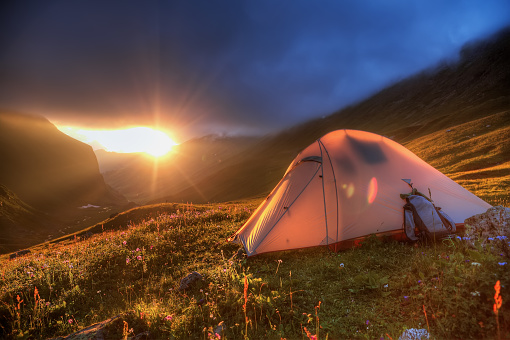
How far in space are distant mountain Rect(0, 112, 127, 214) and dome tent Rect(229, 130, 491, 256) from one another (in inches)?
6409

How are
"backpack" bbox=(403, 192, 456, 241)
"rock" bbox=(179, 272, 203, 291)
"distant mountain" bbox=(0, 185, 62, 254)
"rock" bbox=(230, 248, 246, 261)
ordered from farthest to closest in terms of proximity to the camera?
"distant mountain" bbox=(0, 185, 62, 254) < "rock" bbox=(230, 248, 246, 261) < "backpack" bbox=(403, 192, 456, 241) < "rock" bbox=(179, 272, 203, 291)

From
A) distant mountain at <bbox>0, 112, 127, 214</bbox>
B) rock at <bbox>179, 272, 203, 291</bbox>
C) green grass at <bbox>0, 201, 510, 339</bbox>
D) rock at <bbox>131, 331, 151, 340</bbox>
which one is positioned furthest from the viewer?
distant mountain at <bbox>0, 112, 127, 214</bbox>

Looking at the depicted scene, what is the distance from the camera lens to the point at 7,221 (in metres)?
90.4

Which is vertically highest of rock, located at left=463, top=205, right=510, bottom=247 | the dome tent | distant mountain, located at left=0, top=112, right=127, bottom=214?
distant mountain, located at left=0, top=112, right=127, bottom=214

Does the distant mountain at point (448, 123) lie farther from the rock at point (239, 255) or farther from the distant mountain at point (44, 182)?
the distant mountain at point (44, 182)

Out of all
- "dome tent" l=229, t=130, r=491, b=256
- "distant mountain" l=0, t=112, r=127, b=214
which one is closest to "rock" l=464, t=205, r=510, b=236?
"dome tent" l=229, t=130, r=491, b=256

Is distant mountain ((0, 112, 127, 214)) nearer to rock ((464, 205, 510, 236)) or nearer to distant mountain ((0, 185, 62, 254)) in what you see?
distant mountain ((0, 185, 62, 254))

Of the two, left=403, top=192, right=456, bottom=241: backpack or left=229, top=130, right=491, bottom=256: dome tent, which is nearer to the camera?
left=403, top=192, right=456, bottom=241: backpack

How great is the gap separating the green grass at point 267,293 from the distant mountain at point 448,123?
1118 centimetres

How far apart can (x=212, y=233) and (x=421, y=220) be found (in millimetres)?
7589

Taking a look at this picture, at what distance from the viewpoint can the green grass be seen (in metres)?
3.84

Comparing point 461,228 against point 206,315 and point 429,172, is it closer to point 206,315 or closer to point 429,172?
point 429,172

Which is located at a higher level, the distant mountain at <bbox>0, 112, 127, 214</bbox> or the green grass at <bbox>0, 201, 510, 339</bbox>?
the distant mountain at <bbox>0, 112, 127, 214</bbox>

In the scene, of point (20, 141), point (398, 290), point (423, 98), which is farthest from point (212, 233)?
point (20, 141)
